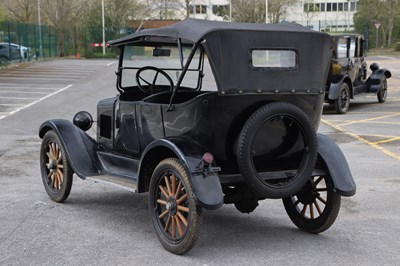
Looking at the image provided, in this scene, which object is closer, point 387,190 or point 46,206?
point 46,206

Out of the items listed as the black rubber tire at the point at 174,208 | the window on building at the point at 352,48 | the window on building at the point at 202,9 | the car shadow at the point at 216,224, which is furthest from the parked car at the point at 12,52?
the window on building at the point at 202,9

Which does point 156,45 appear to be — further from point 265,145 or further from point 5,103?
point 5,103

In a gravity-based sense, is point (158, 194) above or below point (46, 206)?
above

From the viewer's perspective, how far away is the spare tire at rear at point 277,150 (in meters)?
4.55

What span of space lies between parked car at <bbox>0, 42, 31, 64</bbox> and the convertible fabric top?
29.6 metres

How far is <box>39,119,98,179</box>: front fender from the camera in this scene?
6078 millimetres

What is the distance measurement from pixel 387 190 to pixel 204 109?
3194 millimetres

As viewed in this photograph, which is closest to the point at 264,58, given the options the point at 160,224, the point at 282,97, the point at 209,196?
the point at 282,97

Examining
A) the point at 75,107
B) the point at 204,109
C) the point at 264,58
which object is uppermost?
the point at 264,58

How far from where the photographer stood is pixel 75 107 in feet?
52.3

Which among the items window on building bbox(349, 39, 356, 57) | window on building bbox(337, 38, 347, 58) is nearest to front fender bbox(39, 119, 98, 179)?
window on building bbox(337, 38, 347, 58)

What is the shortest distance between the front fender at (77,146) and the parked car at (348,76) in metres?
9.19

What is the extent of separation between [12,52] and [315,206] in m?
31.7

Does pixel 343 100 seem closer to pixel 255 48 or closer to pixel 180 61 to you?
pixel 180 61
